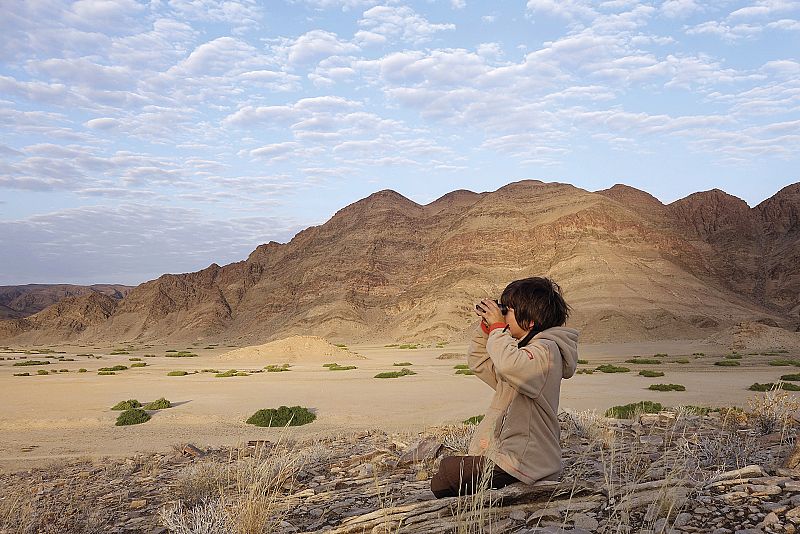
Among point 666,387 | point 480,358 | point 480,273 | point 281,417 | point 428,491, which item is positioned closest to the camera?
point 480,358

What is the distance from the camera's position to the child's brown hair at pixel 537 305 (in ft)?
15.3

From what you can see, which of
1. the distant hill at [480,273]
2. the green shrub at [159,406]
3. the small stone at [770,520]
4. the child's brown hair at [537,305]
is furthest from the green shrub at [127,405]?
the distant hill at [480,273]

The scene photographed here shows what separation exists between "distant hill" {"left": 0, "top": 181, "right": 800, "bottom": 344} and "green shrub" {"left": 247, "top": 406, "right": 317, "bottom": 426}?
58211 millimetres

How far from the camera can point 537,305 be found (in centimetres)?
466

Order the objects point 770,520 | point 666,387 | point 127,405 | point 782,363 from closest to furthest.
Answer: point 770,520 < point 127,405 < point 666,387 < point 782,363

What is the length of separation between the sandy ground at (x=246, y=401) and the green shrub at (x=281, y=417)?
1.72 feet

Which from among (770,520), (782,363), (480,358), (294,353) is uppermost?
(480,358)

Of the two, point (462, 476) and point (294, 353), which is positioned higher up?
point (462, 476)

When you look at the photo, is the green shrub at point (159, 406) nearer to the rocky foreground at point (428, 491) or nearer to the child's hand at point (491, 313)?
the rocky foreground at point (428, 491)

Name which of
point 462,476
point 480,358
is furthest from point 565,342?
point 462,476

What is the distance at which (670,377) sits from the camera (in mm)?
28844

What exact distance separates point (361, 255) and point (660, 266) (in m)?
56.7

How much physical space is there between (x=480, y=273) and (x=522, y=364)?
9246 cm

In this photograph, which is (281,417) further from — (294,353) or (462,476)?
(294,353)
